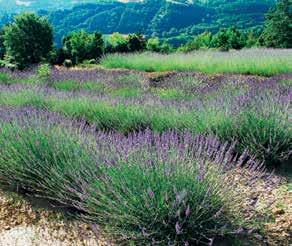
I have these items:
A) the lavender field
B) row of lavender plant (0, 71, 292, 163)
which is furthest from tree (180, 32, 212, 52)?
the lavender field

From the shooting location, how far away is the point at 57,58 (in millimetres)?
15391

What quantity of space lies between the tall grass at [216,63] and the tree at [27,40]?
282 centimetres

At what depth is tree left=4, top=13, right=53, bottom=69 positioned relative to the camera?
557 inches

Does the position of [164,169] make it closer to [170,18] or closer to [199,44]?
[199,44]

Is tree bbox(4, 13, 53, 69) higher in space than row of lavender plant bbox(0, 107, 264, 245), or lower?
lower

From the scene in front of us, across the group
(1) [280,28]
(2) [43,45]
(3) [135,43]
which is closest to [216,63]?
(2) [43,45]

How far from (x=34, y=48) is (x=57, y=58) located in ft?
3.91

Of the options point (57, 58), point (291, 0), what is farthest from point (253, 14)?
point (57, 58)

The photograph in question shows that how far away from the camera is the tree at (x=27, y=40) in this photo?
46.4ft

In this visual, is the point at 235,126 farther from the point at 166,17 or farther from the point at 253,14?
the point at 166,17

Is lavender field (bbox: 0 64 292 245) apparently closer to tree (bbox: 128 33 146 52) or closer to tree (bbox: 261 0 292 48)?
tree (bbox: 128 33 146 52)

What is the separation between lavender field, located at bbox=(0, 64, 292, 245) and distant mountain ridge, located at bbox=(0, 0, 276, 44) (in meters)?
93.1

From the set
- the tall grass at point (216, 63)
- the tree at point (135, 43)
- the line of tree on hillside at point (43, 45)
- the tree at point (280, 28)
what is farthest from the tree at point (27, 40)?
the tree at point (280, 28)

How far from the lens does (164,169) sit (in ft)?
8.11
